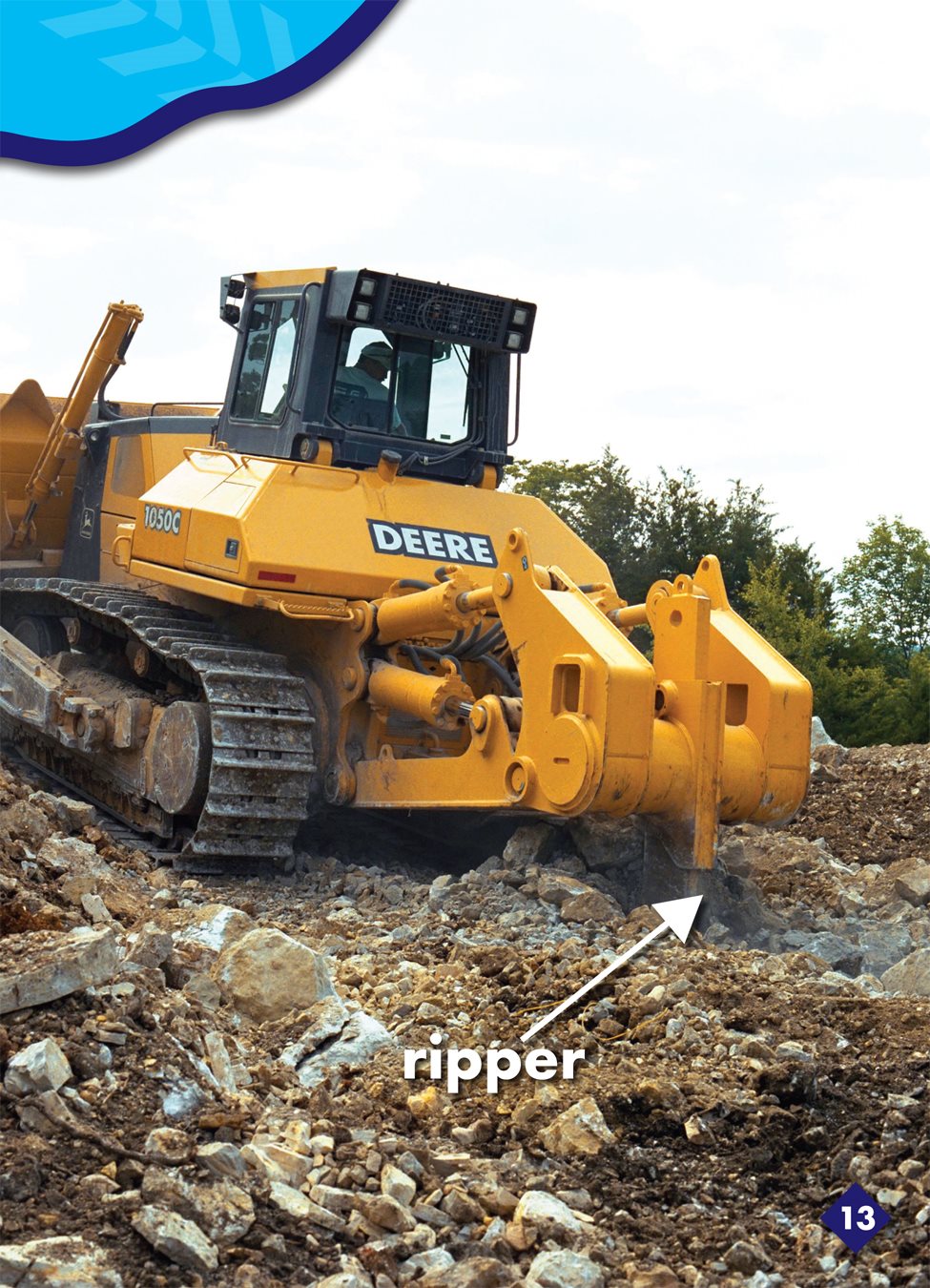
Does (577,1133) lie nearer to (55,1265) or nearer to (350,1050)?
(350,1050)

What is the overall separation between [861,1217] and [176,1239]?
173 cm

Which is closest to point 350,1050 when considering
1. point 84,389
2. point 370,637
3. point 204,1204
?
point 204,1204

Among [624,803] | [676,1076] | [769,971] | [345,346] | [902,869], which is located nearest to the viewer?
[676,1076]

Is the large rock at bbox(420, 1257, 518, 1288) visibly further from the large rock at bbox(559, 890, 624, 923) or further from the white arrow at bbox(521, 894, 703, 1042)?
the large rock at bbox(559, 890, 624, 923)

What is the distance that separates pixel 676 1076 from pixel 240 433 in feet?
18.2

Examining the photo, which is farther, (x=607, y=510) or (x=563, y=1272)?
(x=607, y=510)

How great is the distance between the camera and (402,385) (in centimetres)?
942

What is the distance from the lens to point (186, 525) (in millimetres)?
9031

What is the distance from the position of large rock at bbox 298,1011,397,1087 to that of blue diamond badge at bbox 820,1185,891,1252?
1437 millimetres

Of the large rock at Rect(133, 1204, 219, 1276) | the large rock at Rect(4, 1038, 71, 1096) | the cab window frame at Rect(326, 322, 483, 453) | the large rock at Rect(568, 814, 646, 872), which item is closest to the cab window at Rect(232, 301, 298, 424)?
the cab window frame at Rect(326, 322, 483, 453)

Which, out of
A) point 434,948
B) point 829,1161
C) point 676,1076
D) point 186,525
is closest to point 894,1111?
point 829,1161

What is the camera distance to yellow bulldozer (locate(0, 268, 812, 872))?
7312mm

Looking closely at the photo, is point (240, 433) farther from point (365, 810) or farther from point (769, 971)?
point (769, 971)

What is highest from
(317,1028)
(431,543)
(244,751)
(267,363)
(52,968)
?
(267,363)
